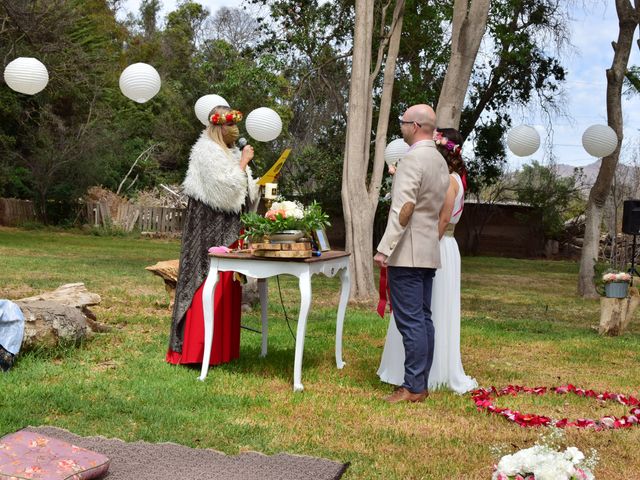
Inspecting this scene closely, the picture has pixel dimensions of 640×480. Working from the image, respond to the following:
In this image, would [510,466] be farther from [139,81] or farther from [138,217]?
[138,217]

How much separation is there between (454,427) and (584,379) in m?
2.33

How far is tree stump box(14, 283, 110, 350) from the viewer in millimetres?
6387

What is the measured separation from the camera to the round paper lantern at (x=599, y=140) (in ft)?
39.0

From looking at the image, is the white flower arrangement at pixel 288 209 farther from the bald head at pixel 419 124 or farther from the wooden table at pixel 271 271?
the bald head at pixel 419 124

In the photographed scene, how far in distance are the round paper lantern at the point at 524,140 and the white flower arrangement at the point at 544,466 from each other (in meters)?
7.95

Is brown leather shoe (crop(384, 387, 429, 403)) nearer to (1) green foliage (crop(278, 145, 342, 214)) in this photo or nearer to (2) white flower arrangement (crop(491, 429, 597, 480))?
(2) white flower arrangement (crop(491, 429, 597, 480))

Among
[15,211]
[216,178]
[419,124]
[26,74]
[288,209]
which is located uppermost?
[26,74]

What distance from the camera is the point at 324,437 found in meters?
4.61

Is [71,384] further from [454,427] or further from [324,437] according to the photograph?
[454,427]

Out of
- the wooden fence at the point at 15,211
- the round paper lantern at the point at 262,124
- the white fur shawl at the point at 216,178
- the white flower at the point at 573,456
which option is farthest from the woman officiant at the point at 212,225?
the wooden fence at the point at 15,211

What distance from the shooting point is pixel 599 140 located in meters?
11.9

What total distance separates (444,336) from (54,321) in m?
3.25

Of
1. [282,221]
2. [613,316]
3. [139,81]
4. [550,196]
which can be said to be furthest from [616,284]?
[550,196]

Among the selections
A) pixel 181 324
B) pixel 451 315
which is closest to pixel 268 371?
pixel 181 324
